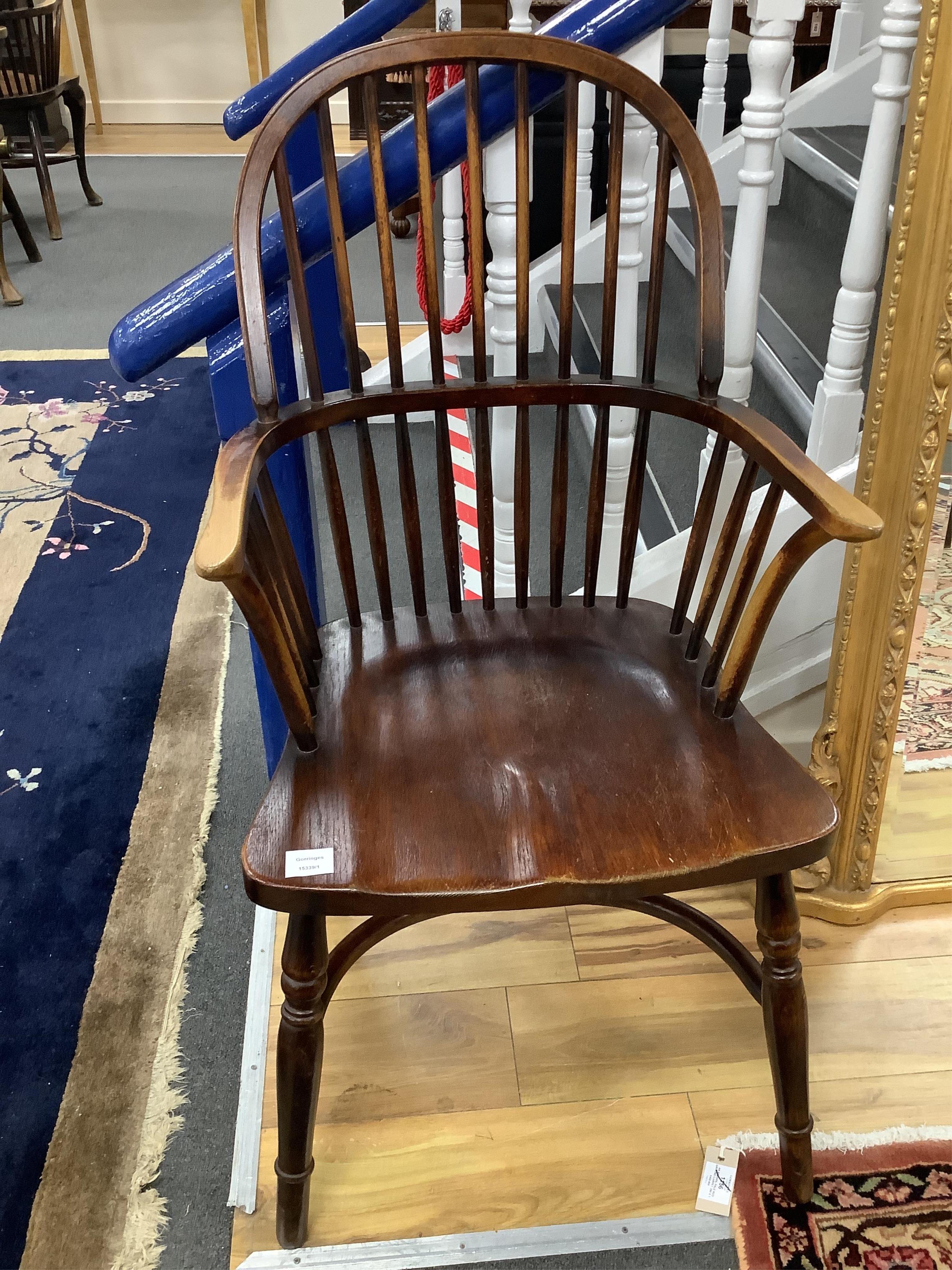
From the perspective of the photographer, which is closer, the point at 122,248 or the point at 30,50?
the point at 30,50

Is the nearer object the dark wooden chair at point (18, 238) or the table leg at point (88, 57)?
the dark wooden chair at point (18, 238)

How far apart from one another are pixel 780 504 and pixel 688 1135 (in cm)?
79

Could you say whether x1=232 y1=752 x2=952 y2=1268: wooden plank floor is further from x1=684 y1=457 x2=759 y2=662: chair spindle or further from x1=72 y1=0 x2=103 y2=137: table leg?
x1=72 y1=0 x2=103 y2=137: table leg

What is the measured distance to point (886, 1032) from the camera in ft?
4.07

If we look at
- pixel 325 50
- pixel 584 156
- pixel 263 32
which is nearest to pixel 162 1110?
pixel 325 50

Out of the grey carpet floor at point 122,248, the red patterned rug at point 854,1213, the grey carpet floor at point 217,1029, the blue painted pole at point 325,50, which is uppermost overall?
the blue painted pole at point 325,50

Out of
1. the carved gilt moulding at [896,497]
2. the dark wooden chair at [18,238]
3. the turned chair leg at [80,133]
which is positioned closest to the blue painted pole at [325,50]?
the carved gilt moulding at [896,497]

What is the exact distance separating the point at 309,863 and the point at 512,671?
0.33 meters

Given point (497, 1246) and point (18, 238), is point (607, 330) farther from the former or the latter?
point (18, 238)

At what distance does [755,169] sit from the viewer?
113cm

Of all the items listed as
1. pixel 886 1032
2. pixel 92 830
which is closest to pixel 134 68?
pixel 92 830

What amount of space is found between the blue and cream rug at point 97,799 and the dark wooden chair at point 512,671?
0.29 m

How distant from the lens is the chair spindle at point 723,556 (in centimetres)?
96

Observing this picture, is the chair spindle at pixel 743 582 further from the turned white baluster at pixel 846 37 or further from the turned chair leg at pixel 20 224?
the turned chair leg at pixel 20 224
